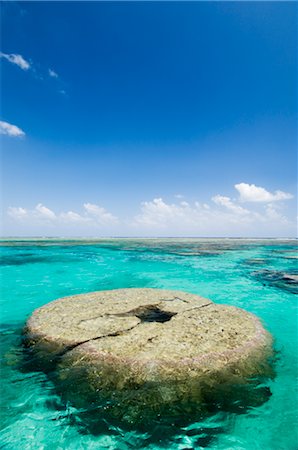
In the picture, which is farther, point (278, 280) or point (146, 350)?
point (278, 280)

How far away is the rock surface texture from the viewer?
443cm

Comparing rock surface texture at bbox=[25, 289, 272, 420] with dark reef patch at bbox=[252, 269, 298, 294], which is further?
dark reef patch at bbox=[252, 269, 298, 294]

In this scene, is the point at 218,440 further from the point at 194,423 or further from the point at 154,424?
the point at 154,424

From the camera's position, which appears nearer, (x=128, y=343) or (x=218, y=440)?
(x=218, y=440)

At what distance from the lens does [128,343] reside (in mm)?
5578

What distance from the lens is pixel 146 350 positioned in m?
5.32

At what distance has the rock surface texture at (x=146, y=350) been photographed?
174 inches

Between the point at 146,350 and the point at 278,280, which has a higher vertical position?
the point at 146,350

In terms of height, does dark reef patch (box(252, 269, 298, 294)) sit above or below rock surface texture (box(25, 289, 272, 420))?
below

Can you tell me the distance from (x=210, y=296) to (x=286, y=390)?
8.32 meters

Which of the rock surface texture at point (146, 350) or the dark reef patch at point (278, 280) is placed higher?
the rock surface texture at point (146, 350)

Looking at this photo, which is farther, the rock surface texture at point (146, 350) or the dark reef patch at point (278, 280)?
the dark reef patch at point (278, 280)

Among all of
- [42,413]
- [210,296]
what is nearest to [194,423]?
[42,413]

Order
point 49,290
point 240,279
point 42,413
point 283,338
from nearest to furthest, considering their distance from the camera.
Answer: point 42,413 < point 283,338 < point 49,290 < point 240,279
